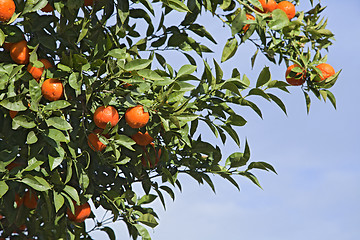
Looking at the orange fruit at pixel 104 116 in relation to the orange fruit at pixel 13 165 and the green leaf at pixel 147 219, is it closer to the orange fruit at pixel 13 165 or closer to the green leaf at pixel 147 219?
the orange fruit at pixel 13 165

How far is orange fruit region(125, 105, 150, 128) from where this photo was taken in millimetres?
2162

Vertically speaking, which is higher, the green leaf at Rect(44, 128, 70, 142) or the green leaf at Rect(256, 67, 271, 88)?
the green leaf at Rect(256, 67, 271, 88)

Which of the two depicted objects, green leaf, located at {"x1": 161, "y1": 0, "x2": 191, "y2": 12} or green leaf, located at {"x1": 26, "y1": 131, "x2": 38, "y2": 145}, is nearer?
green leaf, located at {"x1": 26, "y1": 131, "x2": 38, "y2": 145}

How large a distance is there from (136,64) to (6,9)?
589mm

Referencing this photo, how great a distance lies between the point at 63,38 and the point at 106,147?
21.3 inches

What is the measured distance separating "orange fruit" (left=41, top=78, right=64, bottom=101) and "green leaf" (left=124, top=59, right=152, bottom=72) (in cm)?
29

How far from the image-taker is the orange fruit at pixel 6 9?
2.14m

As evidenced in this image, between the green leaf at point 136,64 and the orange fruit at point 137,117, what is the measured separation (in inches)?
6.4

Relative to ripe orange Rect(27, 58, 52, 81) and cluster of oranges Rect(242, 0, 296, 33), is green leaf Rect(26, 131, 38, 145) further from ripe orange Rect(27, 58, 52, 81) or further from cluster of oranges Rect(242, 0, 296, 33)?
cluster of oranges Rect(242, 0, 296, 33)

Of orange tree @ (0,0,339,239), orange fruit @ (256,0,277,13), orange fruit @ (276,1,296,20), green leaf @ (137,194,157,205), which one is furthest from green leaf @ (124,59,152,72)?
green leaf @ (137,194,157,205)

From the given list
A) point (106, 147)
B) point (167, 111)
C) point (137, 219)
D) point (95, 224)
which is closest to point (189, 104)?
point (167, 111)

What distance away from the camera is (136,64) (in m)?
2.18

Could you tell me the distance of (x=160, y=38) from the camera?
2605 mm

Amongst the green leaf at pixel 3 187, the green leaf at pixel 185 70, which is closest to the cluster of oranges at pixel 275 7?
the green leaf at pixel 185 70
